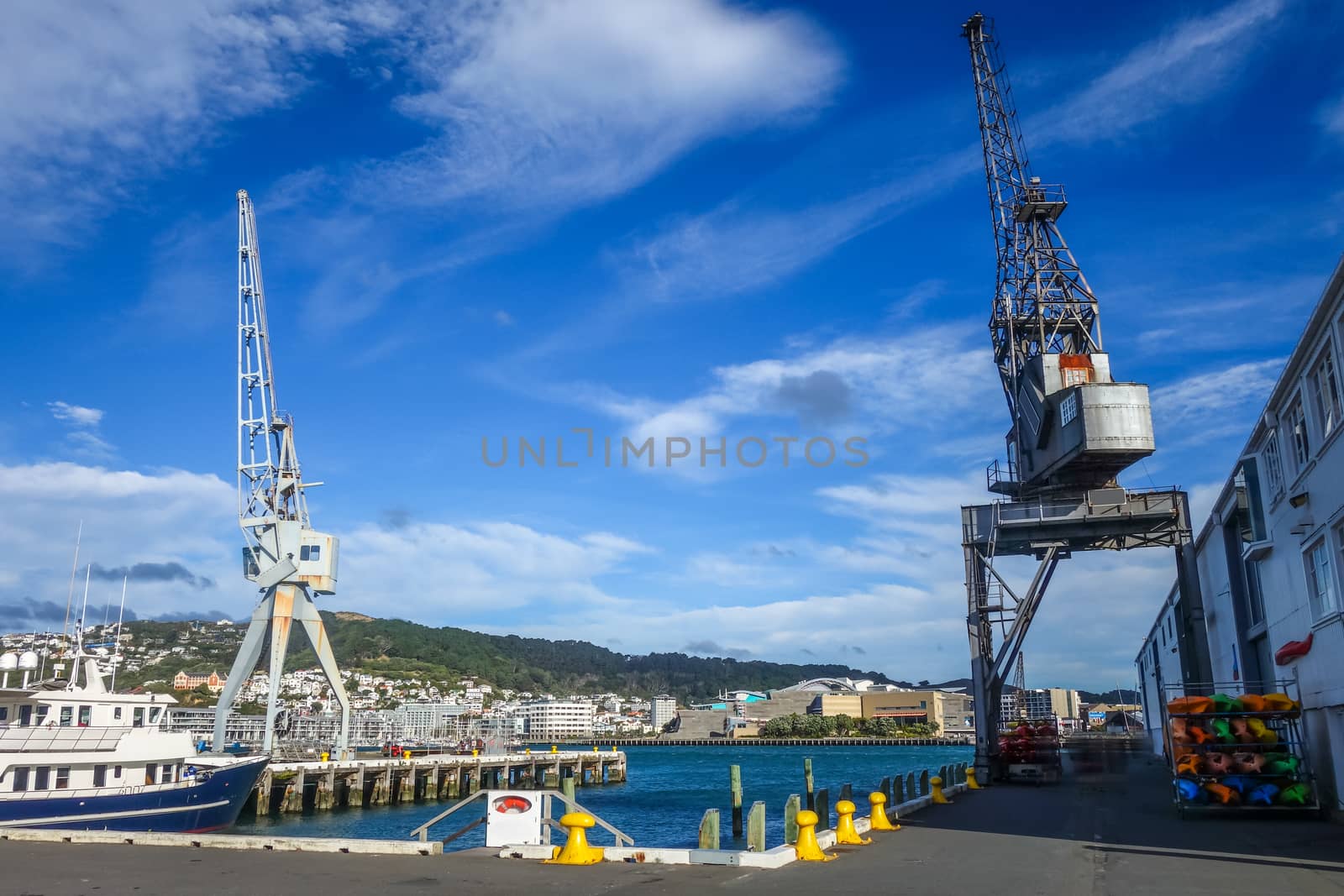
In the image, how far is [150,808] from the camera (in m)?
34.9

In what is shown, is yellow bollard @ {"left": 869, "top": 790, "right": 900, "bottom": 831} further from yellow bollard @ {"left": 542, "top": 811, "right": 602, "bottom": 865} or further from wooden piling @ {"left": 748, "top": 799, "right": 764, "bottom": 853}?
yellow bollard @ {"left": 542, "top": 811, "right": 602, "bottom": 865}

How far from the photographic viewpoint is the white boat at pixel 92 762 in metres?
31.5

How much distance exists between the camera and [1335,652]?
896 inches

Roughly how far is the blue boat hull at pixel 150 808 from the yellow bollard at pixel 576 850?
23.2 metres

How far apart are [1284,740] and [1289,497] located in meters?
6.21

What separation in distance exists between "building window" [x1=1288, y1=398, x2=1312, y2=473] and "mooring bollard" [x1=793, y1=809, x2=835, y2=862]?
16522 millimetres

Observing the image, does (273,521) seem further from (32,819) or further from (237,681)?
(32,819)

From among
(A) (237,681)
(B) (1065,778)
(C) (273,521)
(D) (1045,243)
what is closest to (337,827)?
(A) (237,681)

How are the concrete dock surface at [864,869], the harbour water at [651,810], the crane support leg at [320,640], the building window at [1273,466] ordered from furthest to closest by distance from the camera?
the crane support leg at [320,640] → the harbour water at [651,810] → the building window at [1273,466] → the concrete dock surface at [864,869]

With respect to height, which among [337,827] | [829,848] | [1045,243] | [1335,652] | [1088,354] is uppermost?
[1045,243]

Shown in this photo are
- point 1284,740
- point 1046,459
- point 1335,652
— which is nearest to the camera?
point 1335,652

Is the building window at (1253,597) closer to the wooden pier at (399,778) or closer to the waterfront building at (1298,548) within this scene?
the waterfront building at (1298,548)

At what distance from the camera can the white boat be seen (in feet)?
103

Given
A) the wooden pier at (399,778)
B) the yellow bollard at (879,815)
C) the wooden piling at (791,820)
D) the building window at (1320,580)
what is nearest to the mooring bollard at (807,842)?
the wooden piling at (791,820)
